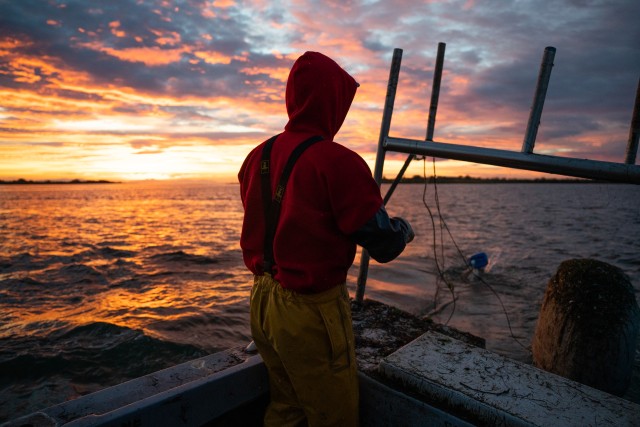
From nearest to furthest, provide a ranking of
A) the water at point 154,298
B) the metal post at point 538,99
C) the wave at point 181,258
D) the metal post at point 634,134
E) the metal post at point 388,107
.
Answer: the metal post at point 634,134 < the metal post at point 538,99 < the metal post at point 388,107 < the water at point 154,298 < the wave at point 181,258

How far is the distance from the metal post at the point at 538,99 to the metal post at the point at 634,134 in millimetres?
564

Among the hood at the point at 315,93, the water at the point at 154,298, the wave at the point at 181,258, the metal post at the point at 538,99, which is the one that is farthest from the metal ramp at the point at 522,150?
the wave at the point at 181,258

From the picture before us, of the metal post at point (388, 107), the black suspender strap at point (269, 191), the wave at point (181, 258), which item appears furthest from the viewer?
the wave at point (181, 258)

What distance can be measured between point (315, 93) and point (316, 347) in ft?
4.59

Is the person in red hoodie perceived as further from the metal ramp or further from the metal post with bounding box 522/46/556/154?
the metal post with bounding box 522/46/556/154

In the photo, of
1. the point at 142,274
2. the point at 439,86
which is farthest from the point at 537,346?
the point at 142,274

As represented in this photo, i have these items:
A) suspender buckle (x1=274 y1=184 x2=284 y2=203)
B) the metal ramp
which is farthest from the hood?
the metal ramp

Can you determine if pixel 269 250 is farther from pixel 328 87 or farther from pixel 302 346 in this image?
pixel 328 87

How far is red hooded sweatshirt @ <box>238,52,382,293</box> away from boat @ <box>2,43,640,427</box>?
2.76 ft

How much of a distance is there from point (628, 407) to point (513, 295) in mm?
8928

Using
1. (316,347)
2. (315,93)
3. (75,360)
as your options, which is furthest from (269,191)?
(75,360)

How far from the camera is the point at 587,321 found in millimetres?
3977

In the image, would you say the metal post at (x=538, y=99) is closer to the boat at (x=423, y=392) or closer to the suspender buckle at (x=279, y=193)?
the boat at (x=423, y=392)

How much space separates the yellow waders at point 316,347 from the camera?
192 cm
